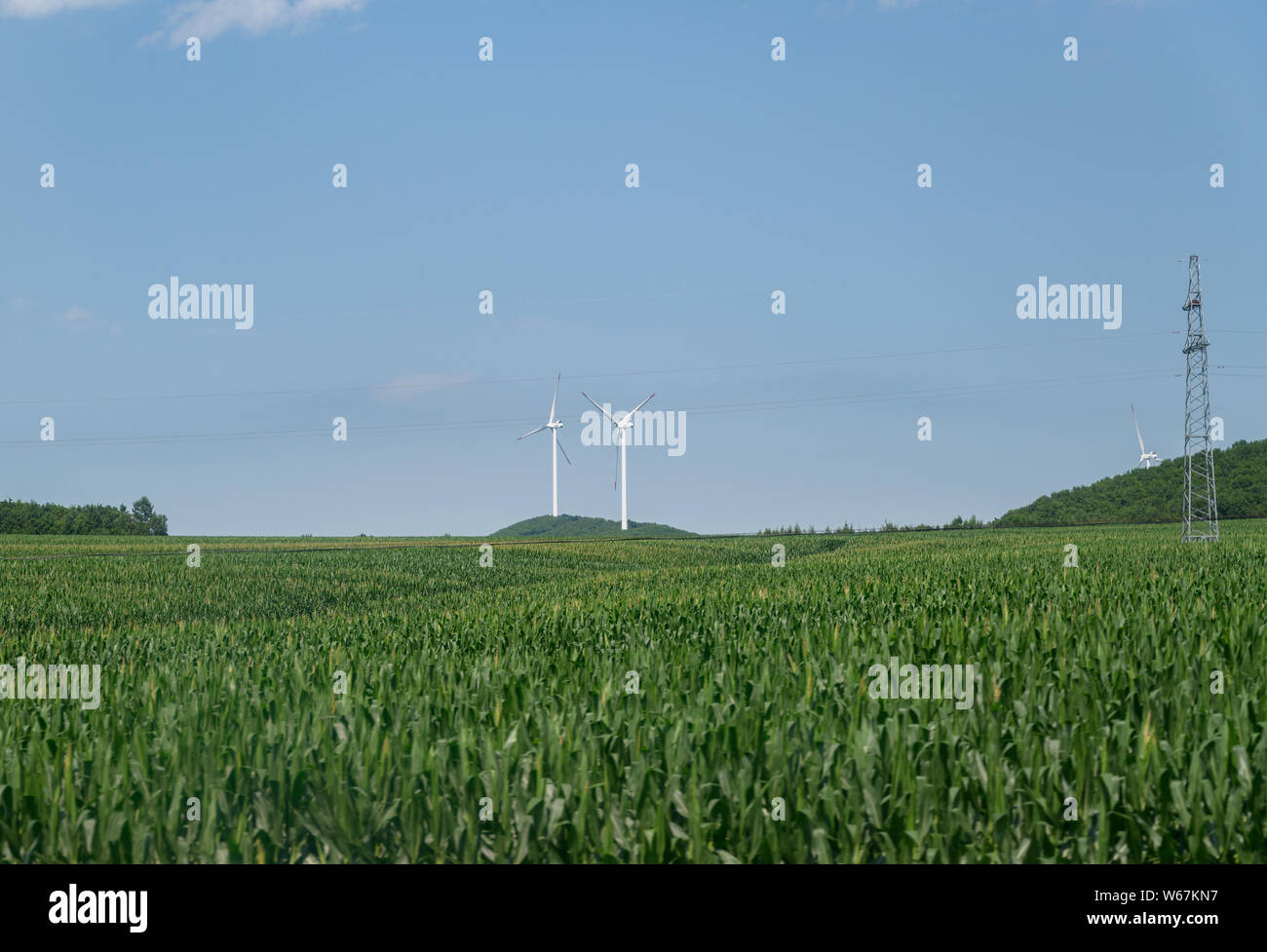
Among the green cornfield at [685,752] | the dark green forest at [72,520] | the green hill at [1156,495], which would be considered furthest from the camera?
the green hill at [1156,495]

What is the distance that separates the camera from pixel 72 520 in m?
112

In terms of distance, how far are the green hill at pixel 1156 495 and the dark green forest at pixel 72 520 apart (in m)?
127

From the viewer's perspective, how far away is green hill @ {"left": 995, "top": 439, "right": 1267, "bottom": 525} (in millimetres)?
120875

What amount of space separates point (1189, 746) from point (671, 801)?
3.02 metres

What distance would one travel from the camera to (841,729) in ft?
16.5

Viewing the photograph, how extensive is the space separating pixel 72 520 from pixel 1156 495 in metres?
160

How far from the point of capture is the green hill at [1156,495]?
12088 cm

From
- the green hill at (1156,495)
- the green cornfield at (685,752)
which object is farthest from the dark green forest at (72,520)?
the green hill at (1156,495)

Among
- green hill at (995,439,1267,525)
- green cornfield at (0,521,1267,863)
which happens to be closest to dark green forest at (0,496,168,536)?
green cornfield at (0,521,1267,863)

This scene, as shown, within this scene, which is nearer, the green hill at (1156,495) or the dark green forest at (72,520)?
the dark green forest at (72,520)

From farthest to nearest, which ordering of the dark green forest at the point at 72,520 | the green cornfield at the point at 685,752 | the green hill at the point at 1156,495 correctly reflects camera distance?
the green hill at the point at 1156,495, the dark green forest at the point at 72,520, the green cornfield at the point at 685,752

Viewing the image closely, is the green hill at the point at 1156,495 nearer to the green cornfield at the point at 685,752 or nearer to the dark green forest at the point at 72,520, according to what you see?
the green cornfield at the point at 685,752
